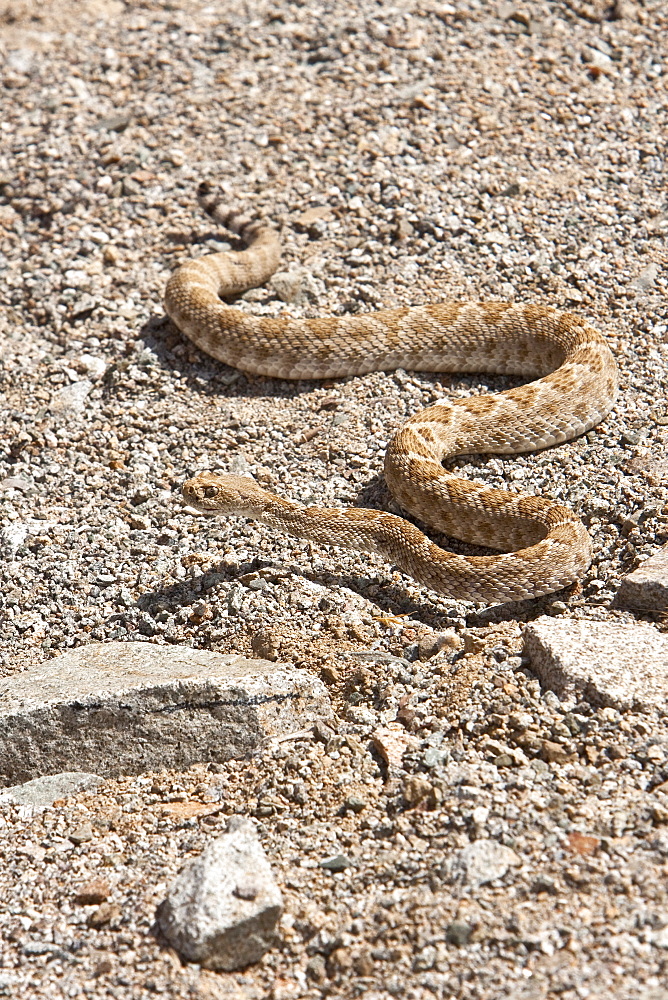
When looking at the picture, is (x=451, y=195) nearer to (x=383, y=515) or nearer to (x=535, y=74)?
(x=535, y=74)

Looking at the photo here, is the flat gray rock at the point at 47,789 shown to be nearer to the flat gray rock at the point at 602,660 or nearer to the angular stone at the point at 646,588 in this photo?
the flat gray rock at the point at 602,660

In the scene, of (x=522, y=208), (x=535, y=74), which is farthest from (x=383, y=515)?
(x=535, y=74)

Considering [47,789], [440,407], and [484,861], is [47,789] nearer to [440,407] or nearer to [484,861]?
[484,861]

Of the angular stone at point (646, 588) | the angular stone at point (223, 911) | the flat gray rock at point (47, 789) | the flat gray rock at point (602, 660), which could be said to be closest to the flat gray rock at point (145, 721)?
the flat gray rock at point (47, 789)

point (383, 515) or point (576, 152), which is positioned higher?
point (576, 152)

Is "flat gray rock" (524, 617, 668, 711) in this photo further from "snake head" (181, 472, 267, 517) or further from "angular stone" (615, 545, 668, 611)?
"snake head" (181, 472, 267, 517)

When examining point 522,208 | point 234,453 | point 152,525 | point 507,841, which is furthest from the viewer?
point 522,208

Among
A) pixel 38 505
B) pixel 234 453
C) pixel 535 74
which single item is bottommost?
pixel 38 505

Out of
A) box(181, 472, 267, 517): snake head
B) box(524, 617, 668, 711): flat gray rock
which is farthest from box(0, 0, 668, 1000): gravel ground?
box(181, 472, 267, 517): snake head
